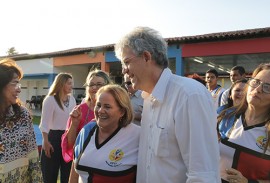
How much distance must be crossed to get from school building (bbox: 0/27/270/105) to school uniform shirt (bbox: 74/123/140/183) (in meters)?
9.37

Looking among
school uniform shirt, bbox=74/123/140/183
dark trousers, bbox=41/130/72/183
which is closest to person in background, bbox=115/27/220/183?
school uniform shirt, bbox=74/123/140/183

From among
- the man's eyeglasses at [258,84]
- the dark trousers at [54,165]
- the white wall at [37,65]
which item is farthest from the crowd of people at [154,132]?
the white wall at [37,65]

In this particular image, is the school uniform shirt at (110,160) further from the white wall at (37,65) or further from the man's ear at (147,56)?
the white wall at (37,65)

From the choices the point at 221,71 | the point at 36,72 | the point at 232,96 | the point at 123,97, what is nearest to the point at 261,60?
the point at 221,71

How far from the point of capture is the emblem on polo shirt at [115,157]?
2248mm

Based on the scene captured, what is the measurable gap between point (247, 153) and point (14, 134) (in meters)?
1.84

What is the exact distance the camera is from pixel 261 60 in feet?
47.3

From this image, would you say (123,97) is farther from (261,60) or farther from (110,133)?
(261,60)

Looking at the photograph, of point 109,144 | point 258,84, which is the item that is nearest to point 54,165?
point 109,144

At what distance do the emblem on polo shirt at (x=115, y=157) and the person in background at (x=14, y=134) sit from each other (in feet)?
2.78

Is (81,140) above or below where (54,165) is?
above

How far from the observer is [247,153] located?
6.91 ft

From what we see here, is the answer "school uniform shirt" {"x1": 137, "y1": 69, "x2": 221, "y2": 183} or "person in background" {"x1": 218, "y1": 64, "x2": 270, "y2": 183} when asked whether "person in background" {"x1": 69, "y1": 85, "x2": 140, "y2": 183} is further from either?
"person in background" {"x1": 218, "y1": 64, "x2": 270, "y2": 183}

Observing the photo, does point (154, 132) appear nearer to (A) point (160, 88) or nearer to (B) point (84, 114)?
(A) point (160, 88)
